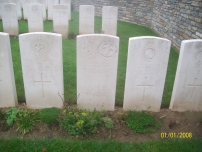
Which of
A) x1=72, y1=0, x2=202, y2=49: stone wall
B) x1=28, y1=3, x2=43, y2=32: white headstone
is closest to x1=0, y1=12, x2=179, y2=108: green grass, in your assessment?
x1=72, y1=0, x2=202, y2=49: stone wall

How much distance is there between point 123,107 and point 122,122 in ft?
1.36

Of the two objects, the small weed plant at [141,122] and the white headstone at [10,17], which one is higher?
the white headstone at [10,17]

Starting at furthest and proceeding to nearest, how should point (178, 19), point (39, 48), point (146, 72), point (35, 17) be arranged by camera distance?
point (35, 17) < point (178, 19) < point (146, 72) < point (39, 48)

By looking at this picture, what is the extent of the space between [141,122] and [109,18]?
639 centimetres

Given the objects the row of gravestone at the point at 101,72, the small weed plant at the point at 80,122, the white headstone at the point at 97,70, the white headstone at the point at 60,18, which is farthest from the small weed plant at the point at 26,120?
the white headstone at the point at 60,18

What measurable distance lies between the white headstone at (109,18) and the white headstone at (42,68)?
5.91 m

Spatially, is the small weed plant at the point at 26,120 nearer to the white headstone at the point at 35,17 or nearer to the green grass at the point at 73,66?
the green grass at the point at 73,66

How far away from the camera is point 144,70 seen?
3766 mm

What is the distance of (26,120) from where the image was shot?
3549 millimetres

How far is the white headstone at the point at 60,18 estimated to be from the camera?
8.95 metres

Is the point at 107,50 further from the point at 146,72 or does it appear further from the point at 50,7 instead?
the point at 50,7

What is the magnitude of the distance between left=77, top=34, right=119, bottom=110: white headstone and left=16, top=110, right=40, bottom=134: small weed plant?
0.85 metres

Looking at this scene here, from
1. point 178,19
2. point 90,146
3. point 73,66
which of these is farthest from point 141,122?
point 178,19

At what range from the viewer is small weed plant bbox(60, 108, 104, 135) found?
3.45 meters
